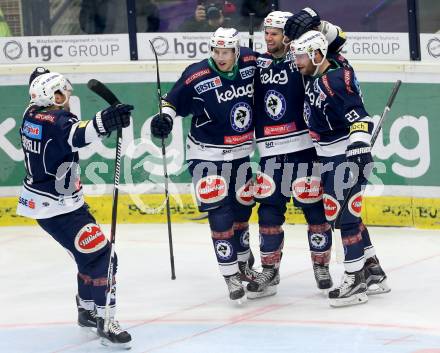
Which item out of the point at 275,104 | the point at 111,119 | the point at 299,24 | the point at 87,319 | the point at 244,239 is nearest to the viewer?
the point at 111,119

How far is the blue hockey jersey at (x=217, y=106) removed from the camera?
831 centimetres

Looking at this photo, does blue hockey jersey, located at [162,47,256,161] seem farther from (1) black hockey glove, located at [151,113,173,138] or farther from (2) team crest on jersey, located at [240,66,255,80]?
(1) black hockey glove, located at [151,113,173,138]

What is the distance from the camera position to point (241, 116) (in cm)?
840

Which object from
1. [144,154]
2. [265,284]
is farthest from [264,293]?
[144,154]

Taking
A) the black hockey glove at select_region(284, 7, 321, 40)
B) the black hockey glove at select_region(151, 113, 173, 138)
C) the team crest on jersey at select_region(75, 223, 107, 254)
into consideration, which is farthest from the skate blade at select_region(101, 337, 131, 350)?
the black hockey glove at select_region(284, 7, 321, 40)

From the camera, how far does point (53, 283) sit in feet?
30.6

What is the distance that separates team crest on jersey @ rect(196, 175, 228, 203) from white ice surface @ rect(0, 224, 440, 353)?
745 mm

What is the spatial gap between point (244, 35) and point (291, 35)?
2.92 metres

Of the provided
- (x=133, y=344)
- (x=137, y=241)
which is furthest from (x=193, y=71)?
(x=137, y=241)

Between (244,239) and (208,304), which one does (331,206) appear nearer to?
(244,239)

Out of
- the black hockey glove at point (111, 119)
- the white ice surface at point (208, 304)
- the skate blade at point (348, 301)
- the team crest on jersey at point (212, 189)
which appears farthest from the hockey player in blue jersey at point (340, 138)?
the black hockey glove at point (111, 119)

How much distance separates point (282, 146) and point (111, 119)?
1.61 metres

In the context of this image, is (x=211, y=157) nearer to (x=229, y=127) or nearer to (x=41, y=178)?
(x=229, y=127)

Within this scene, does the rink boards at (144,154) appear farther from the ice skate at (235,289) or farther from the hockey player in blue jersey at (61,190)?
the hockey player in blue jersey at (61,190)
